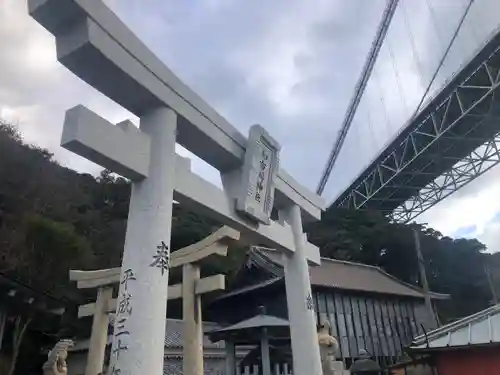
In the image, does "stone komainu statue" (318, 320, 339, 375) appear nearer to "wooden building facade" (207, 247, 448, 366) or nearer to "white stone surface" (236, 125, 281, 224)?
"white stone surface" (236, 125, 281, 224)

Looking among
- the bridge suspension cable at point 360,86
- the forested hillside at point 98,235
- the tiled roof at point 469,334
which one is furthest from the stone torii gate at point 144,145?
the bridge suspension cable at point 360,86

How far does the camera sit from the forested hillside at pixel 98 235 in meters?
14.4

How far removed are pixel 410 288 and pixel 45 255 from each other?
16.4 metres

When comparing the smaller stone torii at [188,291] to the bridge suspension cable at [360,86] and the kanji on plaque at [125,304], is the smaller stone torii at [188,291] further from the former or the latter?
the bridge suspension cable at [360,86]

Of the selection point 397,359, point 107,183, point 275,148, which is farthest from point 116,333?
point 107,183

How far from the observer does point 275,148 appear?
5.10 metres

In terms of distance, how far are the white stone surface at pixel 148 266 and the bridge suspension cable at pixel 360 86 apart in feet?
69.5

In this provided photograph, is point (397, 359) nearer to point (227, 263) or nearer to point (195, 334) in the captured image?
point (227, 263)

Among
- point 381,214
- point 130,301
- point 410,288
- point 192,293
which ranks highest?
point 381,214

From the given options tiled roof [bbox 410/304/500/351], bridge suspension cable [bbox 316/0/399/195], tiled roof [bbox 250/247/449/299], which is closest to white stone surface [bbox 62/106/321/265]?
tiled roof [bbox 410/304/500/351]

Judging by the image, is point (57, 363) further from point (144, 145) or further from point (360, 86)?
point (360, 86)

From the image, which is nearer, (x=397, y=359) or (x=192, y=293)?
(x=192, y=293)

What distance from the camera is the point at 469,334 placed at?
979 centimetres

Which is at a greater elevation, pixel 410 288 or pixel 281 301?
pixel 410 288
